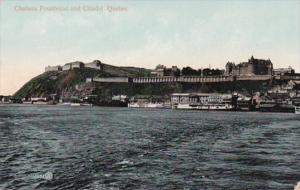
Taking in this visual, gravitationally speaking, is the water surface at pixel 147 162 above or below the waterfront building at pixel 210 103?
below

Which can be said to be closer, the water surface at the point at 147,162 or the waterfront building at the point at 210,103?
the water surface at the point at 147,162

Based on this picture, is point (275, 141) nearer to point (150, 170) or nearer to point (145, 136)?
point (145, 136)

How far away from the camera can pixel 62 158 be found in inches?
1502

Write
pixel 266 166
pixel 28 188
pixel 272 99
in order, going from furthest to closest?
1. pixel 272 99
2. pixel 266 166
3. pixel 28 188

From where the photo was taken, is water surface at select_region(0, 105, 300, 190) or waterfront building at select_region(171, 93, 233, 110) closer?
water surface at select_region(0, 105, 300, 190)

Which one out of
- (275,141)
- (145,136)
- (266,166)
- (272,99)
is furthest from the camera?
(272,99)

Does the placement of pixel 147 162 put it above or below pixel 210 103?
below

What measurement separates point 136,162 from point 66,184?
8.92m

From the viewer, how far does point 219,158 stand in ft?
129

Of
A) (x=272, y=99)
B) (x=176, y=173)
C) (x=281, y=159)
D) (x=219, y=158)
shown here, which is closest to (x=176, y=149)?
(x=219, y=158)

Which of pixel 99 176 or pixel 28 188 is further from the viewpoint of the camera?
pixel 99 176

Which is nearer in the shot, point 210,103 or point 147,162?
point 147,162

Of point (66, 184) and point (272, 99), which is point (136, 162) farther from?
point (272, 99)

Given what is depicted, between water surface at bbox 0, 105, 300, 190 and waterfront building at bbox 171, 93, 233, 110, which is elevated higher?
waterfront building at bbox 171, 93, 233, 110
